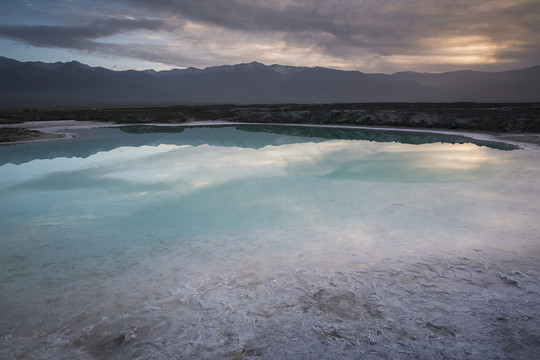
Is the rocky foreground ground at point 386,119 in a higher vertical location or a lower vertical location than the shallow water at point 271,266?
higher

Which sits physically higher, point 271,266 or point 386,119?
point 386,119

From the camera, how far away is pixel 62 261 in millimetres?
4855

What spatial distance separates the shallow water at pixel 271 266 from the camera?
10.4ft

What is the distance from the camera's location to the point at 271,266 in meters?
4.58

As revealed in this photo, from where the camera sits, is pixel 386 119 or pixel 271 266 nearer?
pixel 271 266

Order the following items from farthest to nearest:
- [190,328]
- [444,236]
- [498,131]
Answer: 1. [498,131]
2. [444,236]
3. [190,328]

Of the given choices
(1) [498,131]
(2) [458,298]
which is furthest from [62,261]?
(1) [498,131]

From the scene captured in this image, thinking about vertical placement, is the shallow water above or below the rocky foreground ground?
below

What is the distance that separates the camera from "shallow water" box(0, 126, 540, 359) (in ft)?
10.4

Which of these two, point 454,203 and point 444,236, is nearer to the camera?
point 444,236

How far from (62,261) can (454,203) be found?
721cm

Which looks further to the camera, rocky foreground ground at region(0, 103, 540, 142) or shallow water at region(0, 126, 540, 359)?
rocky foreground ground at region(0, 103, 540, 142)

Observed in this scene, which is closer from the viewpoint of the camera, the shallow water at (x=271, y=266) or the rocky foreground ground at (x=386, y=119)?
the shallow water at (x=271, y=266)

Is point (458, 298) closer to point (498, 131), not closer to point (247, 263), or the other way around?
point (247, 263)
